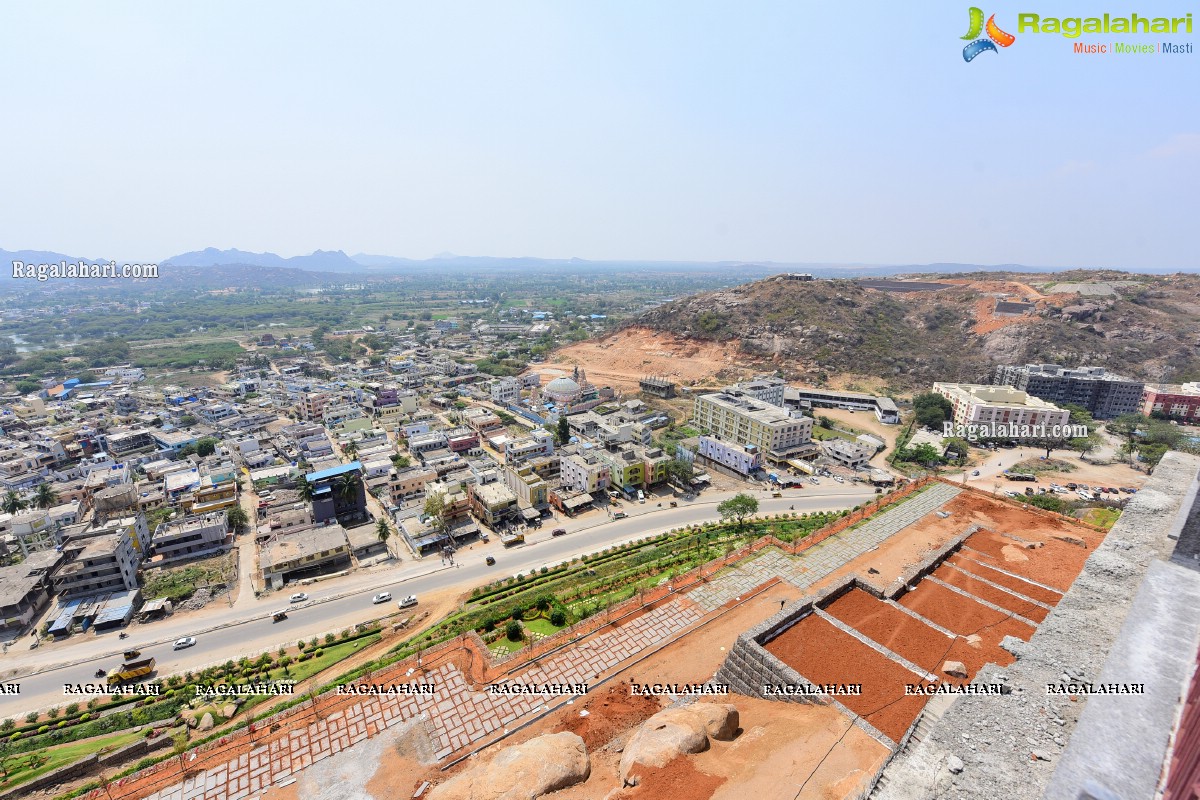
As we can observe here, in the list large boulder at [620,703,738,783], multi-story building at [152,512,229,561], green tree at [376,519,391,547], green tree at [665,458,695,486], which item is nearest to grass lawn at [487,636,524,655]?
large boulder at [620,703,738,783]

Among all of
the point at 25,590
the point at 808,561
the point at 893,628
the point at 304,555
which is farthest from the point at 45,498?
the point at 893,628

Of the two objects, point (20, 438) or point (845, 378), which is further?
point (845, 378)

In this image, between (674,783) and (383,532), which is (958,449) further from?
(383,532)

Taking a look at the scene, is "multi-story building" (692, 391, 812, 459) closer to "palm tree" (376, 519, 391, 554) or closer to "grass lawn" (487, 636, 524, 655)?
"grass lawn" (487, 636, 524, 655)

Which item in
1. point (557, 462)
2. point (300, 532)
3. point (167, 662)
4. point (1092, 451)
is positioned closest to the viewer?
point (167, 662)

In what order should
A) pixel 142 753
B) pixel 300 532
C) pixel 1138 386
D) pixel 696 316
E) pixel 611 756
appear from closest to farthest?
pixel 611 756 < pixel 142 753 < pixel 300 532 < pixel 1138 386 < pixel 696 316

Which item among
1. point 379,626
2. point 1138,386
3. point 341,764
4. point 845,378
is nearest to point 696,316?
point 845,378

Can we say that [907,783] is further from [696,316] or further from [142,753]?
[696,316]
